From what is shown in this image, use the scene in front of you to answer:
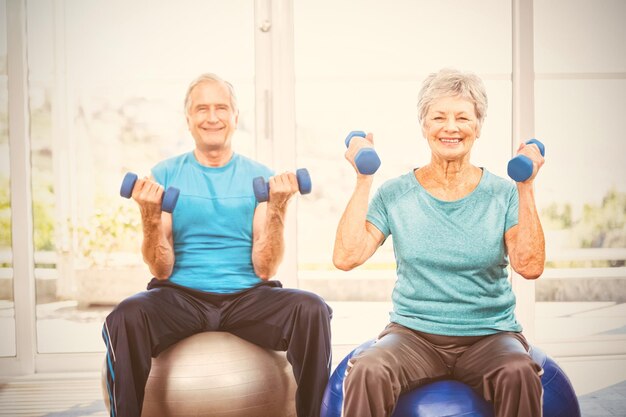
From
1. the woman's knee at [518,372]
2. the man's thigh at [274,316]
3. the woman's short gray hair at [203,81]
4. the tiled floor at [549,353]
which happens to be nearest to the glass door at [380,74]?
the tiled floor at [549,353]

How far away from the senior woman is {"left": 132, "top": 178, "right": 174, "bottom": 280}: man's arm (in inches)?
24.2

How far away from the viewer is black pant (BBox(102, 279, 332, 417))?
6.08ft

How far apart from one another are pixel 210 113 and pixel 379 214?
2.57 ft

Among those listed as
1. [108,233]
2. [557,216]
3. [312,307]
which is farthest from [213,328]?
[557,216]

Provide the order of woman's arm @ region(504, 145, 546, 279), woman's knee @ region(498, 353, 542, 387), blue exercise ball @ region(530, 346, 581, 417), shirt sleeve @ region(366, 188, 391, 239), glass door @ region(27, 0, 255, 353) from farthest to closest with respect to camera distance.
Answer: glass door @ region(27, 0, 255, 353) → shirt sleeve @ region(366, 188, 391, 239) → woman's arm @ region(504, 145, 546, 279) → blue exercise ball @ region(530, 346, 581, 417) → woman's knee @ region(498, 353, 542, 387)

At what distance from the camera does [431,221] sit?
1715 mm

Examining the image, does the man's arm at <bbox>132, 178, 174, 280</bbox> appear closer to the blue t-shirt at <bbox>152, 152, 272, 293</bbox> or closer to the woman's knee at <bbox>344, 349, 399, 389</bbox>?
the blue t-shirt at <bbox>152, 152, 272, 293</bbox>

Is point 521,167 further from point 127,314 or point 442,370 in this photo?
point 127,314

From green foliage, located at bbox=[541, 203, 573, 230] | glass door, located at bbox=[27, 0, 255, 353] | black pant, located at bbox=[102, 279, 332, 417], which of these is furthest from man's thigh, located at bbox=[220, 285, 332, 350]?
green foliage, located at bbox=[541, 203, 573, 230]

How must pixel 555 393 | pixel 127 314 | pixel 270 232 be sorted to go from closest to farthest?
pixel 555 393 → pixel 127 314 → pixel 270 232

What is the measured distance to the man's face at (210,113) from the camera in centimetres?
222

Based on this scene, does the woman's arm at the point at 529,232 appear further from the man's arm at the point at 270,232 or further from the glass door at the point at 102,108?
the glass door at the point at 102,108

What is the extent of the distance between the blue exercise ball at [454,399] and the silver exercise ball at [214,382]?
28 centimetres

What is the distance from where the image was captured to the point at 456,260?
5.49ft
